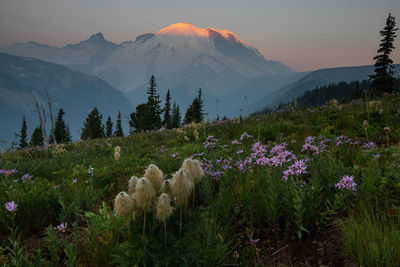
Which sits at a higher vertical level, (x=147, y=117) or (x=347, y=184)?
(x=147, y=117)

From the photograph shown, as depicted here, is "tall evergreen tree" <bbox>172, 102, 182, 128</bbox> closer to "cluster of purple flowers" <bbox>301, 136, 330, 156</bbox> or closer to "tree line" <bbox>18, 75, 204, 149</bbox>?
"tree line" <bbox>18, 75, 204, 149</bbox>

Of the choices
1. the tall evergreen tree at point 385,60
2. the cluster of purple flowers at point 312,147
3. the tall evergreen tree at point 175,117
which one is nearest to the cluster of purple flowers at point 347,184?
the cluster of purple flowers at point 312,147

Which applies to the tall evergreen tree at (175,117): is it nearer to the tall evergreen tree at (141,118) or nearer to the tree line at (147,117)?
the tree line at (147,117)

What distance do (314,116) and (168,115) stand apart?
53.7 metres

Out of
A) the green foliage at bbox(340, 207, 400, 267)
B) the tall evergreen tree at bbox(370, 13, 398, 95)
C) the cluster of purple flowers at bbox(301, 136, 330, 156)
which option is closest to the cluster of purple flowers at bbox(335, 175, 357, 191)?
the green foliage at bbox(340, 207, 400, 267)

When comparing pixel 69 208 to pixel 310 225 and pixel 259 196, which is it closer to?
pixel 259 196

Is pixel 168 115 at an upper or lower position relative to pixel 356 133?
upper

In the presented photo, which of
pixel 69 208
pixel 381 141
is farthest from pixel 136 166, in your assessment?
pixel 381 141

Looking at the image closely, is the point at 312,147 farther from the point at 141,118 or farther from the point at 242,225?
the point at 141,118

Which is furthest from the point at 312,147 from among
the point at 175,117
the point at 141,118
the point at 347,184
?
the point at 175,117

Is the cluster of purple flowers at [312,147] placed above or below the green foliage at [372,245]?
above

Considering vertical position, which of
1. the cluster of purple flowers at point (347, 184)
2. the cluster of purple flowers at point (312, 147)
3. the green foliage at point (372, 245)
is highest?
the cluster of purple flowers at point (312, 147)

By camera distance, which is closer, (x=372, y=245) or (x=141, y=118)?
(x=372, y=245)

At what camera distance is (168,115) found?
6081cm
